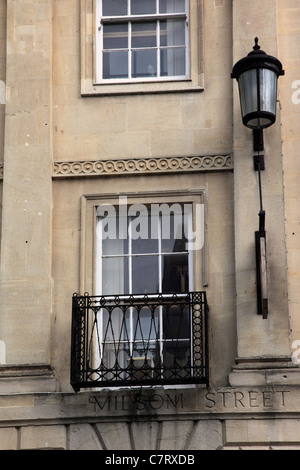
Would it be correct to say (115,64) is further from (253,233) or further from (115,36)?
(253,233)

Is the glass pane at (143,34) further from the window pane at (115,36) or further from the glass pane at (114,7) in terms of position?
the glass pane at (114,7)

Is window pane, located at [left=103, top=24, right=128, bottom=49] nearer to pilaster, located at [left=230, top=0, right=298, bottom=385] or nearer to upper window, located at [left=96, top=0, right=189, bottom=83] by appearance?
upper window, located at [left=96, top=0, right=189, bottom=83]

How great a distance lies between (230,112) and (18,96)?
2.90 m

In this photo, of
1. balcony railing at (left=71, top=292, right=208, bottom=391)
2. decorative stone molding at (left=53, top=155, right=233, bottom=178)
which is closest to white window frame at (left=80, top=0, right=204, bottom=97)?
decorative stone molding at (left=53, top=155, right=233, bottom=178)

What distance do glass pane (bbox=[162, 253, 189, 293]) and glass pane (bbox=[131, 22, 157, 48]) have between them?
314cm

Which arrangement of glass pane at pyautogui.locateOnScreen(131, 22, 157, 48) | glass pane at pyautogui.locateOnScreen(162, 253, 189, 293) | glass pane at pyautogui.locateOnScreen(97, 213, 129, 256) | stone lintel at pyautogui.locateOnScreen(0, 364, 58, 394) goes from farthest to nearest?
1. glass pane at pyautogui.locateOnScreen(131, 22, 157, 48)
2. glass pane at pyautogui.locateOnScreen(97, 213, 129, 256)
3. glass pane at pyautogui.locateOnScreen(162, 253, 189, 293)
4. stone lintel at pyautogui.locateOnScreen(0, 364, 58, 394)

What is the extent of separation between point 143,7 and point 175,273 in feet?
12.9

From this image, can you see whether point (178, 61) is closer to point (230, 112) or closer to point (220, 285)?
point (230, 112)

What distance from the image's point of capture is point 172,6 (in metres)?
18.5

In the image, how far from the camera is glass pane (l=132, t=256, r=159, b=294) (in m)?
17.4

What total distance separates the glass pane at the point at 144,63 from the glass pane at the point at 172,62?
113 millimetres

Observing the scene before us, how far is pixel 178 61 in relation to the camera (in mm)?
18297

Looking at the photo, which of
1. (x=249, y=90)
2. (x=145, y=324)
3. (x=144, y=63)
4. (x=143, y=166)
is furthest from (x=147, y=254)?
(x=144, y=63)

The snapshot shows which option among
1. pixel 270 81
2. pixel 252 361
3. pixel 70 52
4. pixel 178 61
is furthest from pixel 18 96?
pixel 252 361
